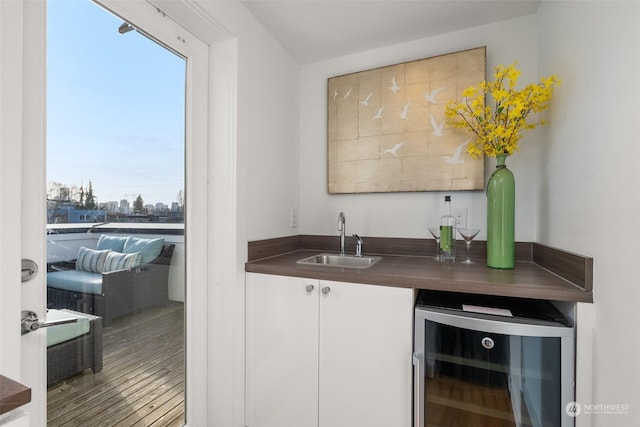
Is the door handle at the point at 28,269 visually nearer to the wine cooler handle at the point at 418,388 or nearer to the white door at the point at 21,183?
the white door at the point at 21,183

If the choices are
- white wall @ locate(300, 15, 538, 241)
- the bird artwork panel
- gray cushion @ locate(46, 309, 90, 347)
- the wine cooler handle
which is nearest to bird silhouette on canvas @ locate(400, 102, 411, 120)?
the bird artwork panel

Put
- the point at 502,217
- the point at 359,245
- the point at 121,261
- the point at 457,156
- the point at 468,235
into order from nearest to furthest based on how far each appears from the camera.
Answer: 1. the point at 121,261
2. the point at 502,217
3. the point at 468,235
4. the point at 457,156
5. the point at 359,245

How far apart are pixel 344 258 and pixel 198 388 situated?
3.47 ft

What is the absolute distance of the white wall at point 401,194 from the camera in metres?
1.65

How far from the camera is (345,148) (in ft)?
6.66

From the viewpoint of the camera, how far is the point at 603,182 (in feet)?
3.00

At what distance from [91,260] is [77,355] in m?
0.33

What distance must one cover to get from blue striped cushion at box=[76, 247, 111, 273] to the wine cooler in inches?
49.0

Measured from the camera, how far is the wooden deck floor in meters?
1.00

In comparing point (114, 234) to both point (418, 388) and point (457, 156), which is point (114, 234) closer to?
point (418, 388)

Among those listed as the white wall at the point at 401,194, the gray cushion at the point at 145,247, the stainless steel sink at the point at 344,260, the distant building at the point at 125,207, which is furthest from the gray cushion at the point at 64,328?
the white wall at the point at 401,194

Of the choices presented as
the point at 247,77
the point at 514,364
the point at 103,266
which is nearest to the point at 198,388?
the point at 103,266

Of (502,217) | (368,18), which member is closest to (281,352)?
(502,217)

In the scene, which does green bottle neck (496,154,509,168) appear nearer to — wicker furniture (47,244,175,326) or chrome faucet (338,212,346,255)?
chrome faucet (338,212,346,255)
